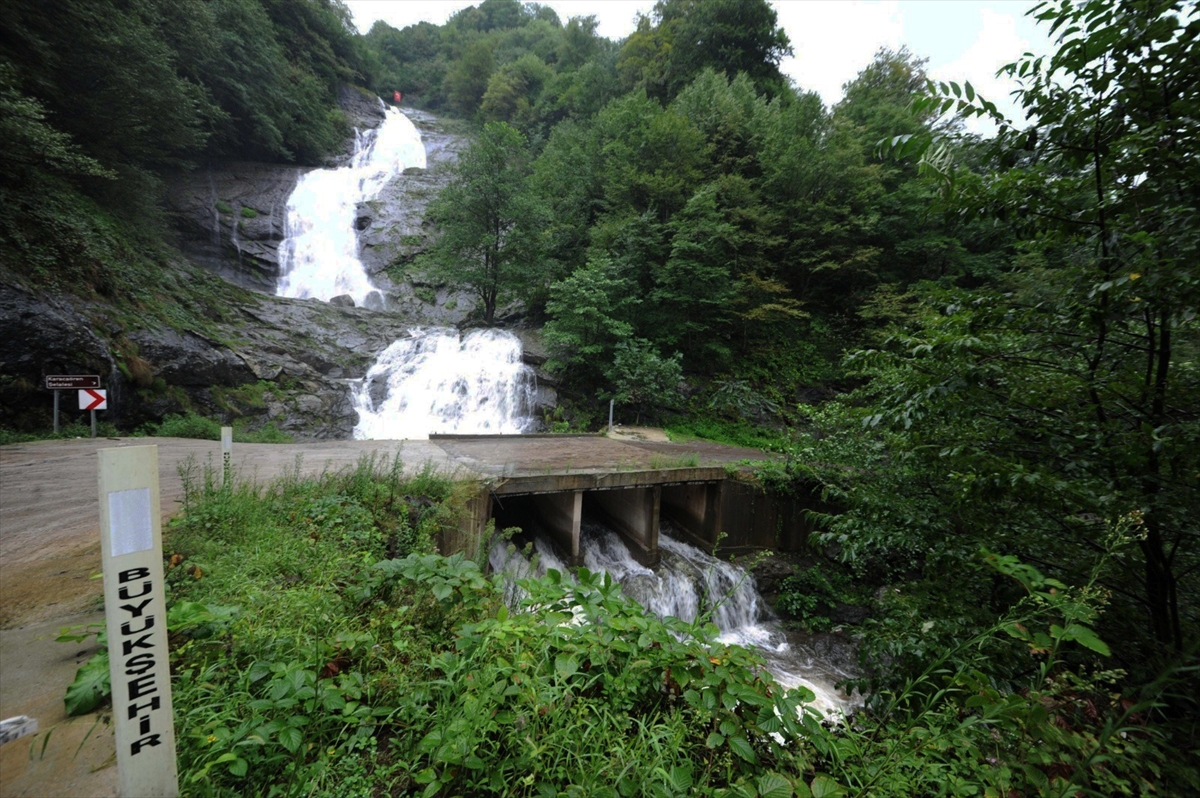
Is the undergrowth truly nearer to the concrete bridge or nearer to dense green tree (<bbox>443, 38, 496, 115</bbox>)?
the concrete bridge

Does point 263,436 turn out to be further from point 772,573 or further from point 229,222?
point 229,222

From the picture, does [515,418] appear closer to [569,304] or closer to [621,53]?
[569,304]

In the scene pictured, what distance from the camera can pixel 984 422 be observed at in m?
2.78

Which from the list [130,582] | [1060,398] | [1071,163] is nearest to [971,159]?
[1071,163]

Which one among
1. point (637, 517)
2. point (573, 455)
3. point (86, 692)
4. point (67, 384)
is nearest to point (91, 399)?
point (67, 384)

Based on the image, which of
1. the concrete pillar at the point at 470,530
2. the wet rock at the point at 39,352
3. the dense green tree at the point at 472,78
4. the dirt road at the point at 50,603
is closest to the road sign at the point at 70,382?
the wet rock at the point at 39,352

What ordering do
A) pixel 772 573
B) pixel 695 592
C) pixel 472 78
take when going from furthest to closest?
pixel 472 78, pixel 772 573, pixel 695 592

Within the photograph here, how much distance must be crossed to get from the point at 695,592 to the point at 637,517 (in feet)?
5.55

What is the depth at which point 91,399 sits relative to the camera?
7863 millimetres

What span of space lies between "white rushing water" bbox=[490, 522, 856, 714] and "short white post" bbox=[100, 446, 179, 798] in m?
5.20

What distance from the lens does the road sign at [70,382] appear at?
25.2ft

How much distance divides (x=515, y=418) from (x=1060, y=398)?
12252 millimetres

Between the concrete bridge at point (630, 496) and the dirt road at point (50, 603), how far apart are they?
3044 mm

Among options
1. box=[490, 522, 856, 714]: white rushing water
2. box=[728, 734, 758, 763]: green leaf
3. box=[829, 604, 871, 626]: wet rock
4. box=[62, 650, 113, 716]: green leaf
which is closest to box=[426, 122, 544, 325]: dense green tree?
box=[490, 522, 856, 714]: white rushing water
